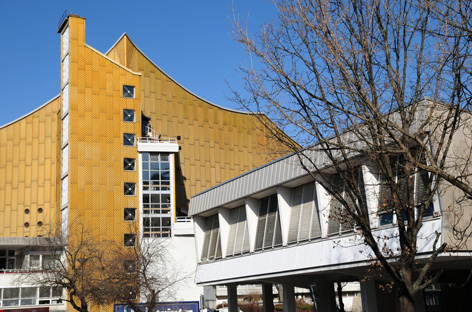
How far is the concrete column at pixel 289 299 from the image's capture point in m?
26.7

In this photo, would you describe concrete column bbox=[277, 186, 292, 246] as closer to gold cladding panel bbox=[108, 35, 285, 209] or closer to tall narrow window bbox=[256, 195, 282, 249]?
tall narrow window bbox=[256, 195, 282, 249]

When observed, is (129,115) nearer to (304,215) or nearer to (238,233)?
A: (238,233)

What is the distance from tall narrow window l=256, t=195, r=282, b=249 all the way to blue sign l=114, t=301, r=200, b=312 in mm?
5248

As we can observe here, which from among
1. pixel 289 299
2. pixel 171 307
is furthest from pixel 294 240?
pixel 171 307

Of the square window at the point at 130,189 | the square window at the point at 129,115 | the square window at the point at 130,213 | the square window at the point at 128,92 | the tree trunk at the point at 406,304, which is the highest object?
the square window at the point at 128,92

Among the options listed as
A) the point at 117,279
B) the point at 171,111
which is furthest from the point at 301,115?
the point at 171,111

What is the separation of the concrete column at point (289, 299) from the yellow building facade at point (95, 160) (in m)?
21.8

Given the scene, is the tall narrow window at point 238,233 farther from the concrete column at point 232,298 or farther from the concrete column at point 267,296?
the concrete column at point 232,298

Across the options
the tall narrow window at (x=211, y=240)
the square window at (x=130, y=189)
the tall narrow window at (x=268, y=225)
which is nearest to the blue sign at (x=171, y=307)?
the tall narrow window at (x=211, y=240)

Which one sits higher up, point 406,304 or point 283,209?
point 283,209

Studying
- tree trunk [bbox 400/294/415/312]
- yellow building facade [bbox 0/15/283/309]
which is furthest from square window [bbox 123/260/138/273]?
tree trunk [bbox 400/294/415/312]

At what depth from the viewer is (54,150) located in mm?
64375

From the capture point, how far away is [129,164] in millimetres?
53625

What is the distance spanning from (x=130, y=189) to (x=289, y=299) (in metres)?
28.5
